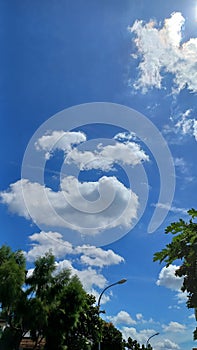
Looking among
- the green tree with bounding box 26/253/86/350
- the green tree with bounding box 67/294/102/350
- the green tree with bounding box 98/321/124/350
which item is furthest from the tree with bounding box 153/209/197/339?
the green tree with bounding box 98/321/124/350

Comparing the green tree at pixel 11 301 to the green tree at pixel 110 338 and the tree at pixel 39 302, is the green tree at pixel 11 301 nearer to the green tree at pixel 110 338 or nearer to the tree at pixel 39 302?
the tree at pixel 39 302

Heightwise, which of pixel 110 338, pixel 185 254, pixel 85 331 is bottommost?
pixel 185 254

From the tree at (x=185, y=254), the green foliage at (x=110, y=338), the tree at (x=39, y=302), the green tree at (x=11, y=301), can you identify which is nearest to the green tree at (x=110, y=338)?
the green foliage at (x=110, y=338)

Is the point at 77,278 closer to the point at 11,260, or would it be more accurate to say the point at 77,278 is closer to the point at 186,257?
the point at 11,260

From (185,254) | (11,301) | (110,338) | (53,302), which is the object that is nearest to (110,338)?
(110,338)

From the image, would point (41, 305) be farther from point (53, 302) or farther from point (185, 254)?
point (185, 254)

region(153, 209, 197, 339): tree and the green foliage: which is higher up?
the green foliage

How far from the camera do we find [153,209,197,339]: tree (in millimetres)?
3805

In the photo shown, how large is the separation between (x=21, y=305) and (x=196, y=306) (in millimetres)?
29043

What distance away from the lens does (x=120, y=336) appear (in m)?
47.7

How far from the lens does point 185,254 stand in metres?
3.88

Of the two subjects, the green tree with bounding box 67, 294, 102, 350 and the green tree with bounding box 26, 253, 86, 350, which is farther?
the green tree with bounding box 67, 294, 102, 350

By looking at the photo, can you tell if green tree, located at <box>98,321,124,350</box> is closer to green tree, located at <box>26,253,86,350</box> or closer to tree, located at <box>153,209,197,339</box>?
green tree, located at <box>26,253,86,350</box>

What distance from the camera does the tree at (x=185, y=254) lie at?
3.80m
